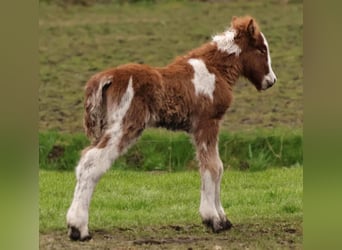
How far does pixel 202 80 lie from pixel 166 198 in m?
0.83

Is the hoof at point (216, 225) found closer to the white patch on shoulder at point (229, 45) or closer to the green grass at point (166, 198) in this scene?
the green grass at point (166, 198)

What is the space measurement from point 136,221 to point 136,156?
421 mm

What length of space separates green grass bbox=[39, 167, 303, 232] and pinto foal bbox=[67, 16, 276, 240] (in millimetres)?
135

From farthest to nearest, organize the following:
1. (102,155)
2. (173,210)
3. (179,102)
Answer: (173,210) → (179,102) → (102,155)

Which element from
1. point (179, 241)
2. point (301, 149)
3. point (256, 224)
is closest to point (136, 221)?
point (179, 241)

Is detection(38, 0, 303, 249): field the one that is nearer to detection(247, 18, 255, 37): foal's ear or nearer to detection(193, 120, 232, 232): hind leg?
detection(193, 120, 232, 232): hind leg

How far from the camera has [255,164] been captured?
6.23 meters

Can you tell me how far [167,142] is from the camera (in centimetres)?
612

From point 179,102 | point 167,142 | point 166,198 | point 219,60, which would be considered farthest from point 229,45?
point 166,198

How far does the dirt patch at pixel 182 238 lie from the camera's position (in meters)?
5.91

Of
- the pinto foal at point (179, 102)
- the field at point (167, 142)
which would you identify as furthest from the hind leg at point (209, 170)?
the field at point (167, 142)

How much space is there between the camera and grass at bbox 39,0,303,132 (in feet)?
20.3

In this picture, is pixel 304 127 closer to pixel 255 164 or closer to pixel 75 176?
pixel 255 164

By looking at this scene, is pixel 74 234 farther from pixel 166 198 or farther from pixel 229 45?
pixel 229 45
